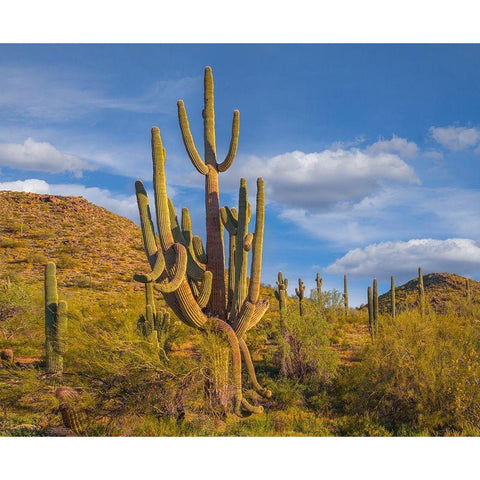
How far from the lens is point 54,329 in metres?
15.5

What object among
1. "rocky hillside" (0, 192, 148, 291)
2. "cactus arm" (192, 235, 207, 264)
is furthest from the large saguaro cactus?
"rocky hillside" (0, 192, 148, 291)

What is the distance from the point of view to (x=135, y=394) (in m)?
11.3

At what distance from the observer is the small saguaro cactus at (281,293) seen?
67.6ft

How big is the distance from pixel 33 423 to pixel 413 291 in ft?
146

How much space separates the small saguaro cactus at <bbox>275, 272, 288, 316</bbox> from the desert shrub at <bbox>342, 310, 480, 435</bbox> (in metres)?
5.64

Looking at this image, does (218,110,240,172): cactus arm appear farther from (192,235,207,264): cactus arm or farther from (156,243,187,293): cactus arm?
(156,243,187,293): cactus arm

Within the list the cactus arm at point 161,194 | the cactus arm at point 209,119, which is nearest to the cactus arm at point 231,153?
the cactus arm at point 209,119

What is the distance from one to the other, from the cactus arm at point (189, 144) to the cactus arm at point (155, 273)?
2825 millimetres

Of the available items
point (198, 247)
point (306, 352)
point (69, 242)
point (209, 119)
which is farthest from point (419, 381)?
point (69, 242)

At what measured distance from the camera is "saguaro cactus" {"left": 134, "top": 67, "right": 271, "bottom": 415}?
12141mm

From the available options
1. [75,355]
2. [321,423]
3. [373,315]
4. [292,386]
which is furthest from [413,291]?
[75,355]

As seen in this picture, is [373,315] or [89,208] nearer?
[373,315]

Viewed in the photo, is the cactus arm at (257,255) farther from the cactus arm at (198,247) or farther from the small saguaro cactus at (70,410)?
the small saguaro cactus at (70,410)

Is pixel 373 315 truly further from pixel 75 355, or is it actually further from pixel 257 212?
pixel 75 355
